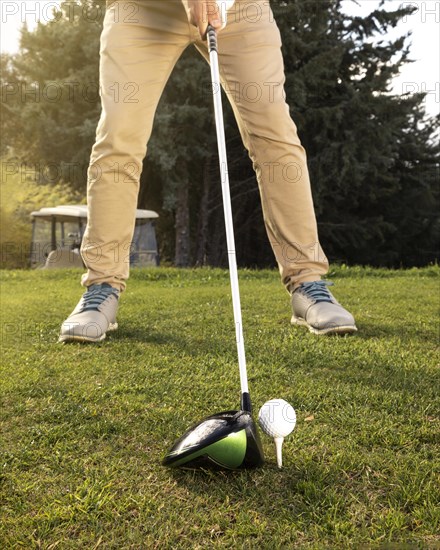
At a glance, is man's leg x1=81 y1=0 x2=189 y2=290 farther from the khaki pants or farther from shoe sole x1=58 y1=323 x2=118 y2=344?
shoe sole x1=58 y1=323 x2=118 y2=344

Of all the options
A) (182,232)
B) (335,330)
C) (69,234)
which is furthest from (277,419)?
(69,234)

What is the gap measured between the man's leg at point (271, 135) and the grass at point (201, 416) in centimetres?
40

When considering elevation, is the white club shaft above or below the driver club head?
above

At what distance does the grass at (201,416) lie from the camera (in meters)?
1.25

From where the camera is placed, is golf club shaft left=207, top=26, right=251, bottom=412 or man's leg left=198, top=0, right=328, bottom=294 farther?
man's leg left=198, top=0, right=328, bottom=294

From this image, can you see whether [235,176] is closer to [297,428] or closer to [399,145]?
[399,145]

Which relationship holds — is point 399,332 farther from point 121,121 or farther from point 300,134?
point 300,134

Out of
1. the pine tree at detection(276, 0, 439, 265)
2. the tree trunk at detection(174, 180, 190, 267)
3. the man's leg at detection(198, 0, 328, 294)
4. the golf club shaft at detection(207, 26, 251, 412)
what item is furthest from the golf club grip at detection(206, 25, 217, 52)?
the tree trunk at detection(174, 180, 190, 267)

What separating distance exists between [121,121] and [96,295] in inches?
35.5

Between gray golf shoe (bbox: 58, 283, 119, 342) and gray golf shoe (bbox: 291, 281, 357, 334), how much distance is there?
0.95 meters

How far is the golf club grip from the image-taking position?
92.7 inches

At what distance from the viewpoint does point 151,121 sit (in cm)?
315

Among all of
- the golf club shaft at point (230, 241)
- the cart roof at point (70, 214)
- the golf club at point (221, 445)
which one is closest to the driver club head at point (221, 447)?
the golf club at point (221, 445)

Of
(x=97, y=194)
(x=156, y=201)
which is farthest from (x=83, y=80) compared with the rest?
(x=97, y=194)
